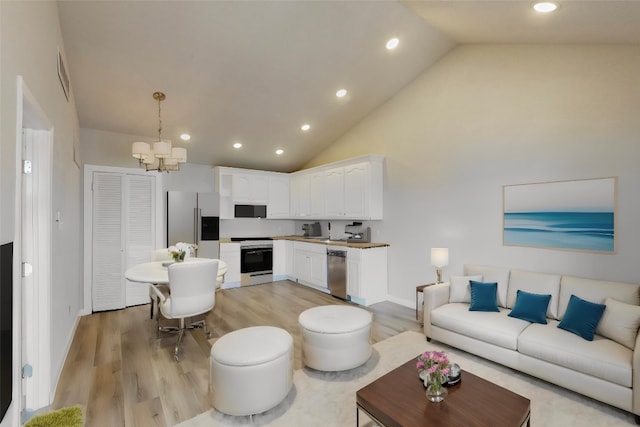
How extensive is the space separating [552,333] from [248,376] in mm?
2573

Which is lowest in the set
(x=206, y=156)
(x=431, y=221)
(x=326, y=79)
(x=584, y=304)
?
(x=584, y=304)

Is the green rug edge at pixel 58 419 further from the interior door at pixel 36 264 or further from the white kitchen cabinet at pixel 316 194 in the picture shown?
the white kitchen cabinet at pixel 316 194

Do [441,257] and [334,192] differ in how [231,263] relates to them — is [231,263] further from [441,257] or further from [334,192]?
[441,257]

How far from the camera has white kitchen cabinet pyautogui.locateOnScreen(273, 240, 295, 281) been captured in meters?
6.37

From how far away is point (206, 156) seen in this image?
230 inches

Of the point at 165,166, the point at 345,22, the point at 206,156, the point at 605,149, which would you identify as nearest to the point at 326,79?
the point at 345,22

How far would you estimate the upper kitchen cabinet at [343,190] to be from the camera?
5.01 m

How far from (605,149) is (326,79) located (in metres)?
3.28

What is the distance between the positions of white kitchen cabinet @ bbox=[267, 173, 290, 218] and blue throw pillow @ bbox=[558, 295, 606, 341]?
524cm

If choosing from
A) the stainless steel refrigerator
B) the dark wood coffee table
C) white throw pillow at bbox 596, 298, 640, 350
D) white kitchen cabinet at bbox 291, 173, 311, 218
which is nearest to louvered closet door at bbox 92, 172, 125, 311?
the stainless steel refrigerator

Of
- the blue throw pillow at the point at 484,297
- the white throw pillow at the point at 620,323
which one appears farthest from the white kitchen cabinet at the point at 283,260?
the white throw pillow at the point at 620,323

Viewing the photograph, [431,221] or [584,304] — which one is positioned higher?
[431,221]

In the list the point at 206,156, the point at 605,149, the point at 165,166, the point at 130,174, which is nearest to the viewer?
the point at 605,149

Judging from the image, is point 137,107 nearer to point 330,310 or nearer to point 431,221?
point 330,310
